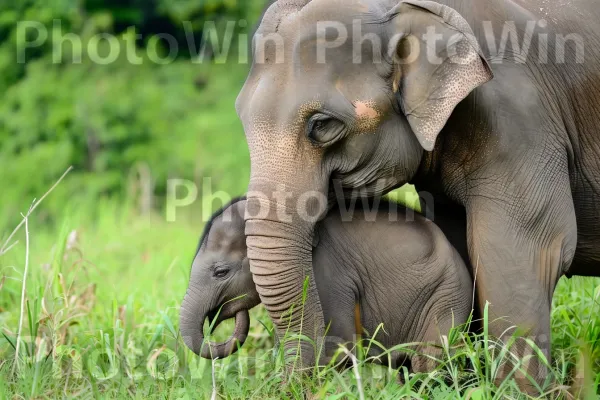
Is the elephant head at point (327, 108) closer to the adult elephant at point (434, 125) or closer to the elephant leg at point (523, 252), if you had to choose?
the adult elephant at point (434, 125)

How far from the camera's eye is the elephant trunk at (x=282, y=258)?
4152 mm

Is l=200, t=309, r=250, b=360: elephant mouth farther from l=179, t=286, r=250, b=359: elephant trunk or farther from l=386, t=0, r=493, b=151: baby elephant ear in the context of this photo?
l=386, t=0, r=493, b=151: baby elephant ear

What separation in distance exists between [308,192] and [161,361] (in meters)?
1.16


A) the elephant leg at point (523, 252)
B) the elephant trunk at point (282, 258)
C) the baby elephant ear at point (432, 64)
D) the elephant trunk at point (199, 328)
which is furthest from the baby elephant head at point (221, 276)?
the elephant leg at point (523, 252)

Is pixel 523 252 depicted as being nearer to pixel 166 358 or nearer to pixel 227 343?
pixel 227 343

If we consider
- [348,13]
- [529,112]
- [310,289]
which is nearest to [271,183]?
[310,289]

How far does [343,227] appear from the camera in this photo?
4586mm

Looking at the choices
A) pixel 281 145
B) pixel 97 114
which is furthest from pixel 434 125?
pixel 97 114

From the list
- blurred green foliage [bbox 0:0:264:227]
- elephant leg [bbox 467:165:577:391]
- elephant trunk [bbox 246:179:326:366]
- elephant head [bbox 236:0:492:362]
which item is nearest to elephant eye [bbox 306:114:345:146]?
elephant head [bbox 236:0:492:362]

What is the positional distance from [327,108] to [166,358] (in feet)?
4.62

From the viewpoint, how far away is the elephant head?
4.17 metres

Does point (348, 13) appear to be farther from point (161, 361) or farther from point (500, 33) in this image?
point (161, 361)

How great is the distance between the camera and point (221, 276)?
461cm

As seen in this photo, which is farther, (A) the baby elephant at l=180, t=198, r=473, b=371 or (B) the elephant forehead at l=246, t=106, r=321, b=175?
(A) the baby elephant at l=180, t=198, r=473, b=371
